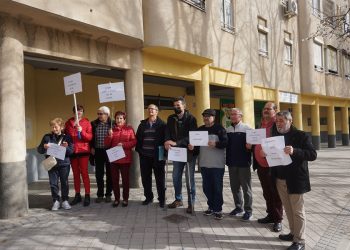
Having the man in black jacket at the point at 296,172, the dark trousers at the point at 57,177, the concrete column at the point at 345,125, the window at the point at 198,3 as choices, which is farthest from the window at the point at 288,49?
the man in black jacket at the point at 296,172

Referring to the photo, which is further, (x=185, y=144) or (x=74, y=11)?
(x=74, y=11)

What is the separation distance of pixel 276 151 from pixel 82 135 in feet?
13.1

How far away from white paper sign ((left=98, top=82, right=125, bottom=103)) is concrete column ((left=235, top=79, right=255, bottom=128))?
830 centimetres

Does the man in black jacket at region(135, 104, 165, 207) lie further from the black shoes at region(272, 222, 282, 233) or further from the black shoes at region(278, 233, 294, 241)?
the black shoes at region(278, 233, 294, 241)

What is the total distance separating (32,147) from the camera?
36.1 feet

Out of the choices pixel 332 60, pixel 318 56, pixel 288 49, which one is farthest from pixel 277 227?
pixel 332 60

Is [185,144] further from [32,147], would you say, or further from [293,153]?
[32,147]

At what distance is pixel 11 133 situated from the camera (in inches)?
265

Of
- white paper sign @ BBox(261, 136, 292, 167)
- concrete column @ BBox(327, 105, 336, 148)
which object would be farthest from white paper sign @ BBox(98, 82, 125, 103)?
concrete column @ BBox(327, 105, 336, 148)

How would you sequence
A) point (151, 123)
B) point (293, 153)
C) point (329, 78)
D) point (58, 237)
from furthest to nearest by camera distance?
point (329, 78) → point (151, 123) → point (58, 237) → point (293, 153)

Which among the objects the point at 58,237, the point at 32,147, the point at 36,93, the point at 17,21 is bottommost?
the point at 58,237

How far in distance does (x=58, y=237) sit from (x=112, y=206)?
191 centimetres

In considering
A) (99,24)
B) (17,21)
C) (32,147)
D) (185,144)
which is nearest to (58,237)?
(185,144)

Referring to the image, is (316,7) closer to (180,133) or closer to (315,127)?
(315,127)
